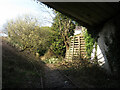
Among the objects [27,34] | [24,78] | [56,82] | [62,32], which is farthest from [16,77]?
[62,32]

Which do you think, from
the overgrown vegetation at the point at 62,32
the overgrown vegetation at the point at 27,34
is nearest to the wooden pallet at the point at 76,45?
the overgrown vegetation at the point at 62,32

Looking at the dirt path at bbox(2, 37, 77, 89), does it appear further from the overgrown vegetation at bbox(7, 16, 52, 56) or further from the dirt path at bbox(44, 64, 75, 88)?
the overgrown vegetation at bbox(7, 16, 52, 56)

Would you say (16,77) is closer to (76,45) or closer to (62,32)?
(76,45)

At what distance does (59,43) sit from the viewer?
15.4 m

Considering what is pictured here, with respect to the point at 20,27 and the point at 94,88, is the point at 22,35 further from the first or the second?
the point at 94,88

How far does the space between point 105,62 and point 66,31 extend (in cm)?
835

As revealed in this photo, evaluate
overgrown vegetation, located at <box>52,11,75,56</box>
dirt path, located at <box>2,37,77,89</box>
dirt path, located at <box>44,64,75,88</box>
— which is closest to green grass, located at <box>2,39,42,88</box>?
dirt path, located at <box>2,37,77,89</box>

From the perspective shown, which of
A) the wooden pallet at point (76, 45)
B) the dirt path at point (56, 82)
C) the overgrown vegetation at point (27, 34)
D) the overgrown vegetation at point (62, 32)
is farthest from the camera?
the overgrown vegetation at point (62, 32)

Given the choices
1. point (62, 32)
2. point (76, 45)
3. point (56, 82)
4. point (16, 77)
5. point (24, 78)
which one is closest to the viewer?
point (16, 77)

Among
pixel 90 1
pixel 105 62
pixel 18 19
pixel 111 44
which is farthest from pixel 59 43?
pixel 90 1

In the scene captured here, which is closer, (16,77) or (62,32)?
(16,77)

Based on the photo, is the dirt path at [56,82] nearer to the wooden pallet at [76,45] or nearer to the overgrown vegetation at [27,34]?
the wooden pallet at [76,45]

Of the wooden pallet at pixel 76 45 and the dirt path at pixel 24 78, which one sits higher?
the wooden pallet at pixel 76 45

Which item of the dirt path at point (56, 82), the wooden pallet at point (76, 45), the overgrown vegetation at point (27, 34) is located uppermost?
the overgrown vegetation at point (27, 34)
